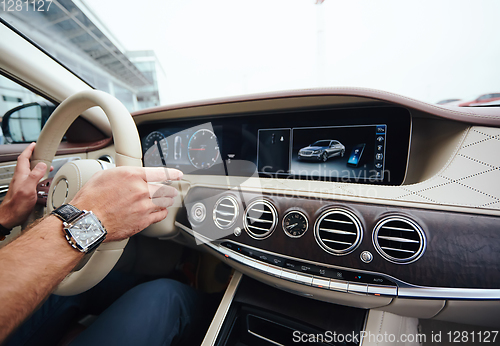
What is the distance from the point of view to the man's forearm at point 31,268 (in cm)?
48

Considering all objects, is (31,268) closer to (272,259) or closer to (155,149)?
(272,259)

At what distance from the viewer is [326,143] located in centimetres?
103

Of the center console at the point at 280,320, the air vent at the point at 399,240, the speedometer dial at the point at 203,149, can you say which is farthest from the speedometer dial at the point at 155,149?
the air vent at the point at 399,240

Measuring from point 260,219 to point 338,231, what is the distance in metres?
0.30

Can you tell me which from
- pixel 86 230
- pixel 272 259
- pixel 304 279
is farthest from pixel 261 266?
pixel 86 230

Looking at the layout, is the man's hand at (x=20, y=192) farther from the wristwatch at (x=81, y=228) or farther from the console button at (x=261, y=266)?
the console button at (x=261, y=266)

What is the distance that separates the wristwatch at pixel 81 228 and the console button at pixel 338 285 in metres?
0.72

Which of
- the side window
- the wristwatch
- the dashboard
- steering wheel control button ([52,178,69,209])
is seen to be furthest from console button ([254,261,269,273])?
the side window

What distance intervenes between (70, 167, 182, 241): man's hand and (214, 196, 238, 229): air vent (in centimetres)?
39

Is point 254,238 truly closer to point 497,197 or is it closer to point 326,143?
point 326,143

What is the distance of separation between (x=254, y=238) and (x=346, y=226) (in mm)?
348

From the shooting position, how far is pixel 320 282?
84 cm

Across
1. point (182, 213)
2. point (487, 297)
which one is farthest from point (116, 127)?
point (487, 297)

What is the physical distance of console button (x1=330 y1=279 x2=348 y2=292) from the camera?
81cm
